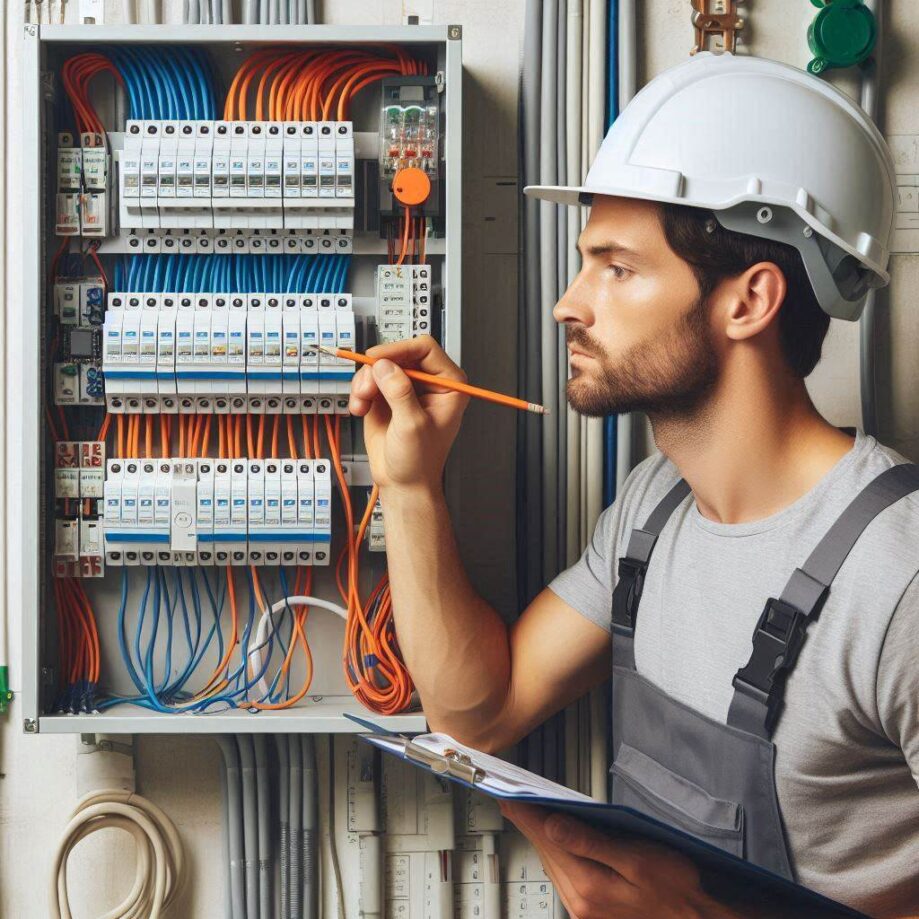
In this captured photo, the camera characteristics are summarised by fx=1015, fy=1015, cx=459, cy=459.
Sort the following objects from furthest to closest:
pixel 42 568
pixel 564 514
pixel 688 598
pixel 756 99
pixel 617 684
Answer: pixel 564 514 < pixel 42 568 < pixel 617 684 < pixel 688 598 < pixel 756 99

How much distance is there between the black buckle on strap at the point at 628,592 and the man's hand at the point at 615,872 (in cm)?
40

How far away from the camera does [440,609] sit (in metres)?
1.62

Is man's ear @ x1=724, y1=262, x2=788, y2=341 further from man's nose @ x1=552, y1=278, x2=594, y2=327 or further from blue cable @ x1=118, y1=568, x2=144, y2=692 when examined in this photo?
blue cable @ x1=118, y1=568, x2=144, y2=692

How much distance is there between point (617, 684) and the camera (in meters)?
1.63

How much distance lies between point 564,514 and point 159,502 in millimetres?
729

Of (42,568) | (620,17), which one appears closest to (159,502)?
(42,568)

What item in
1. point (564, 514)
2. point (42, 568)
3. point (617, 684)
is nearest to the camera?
point (617, 684)

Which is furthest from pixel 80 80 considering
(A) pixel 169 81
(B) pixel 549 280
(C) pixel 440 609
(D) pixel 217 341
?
(C) pixel 440 609

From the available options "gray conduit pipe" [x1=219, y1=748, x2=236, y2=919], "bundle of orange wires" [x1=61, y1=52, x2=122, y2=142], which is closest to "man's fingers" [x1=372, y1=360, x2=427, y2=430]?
"bundle of orange wires" [x1=61, y1=52, x2=122, y2=142]

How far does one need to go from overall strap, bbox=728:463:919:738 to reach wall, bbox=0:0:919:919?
688 millimetres

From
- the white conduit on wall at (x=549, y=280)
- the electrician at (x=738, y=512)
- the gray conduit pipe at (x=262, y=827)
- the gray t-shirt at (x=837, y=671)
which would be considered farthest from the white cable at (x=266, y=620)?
the gray t-shirt at (x=837, y=671)

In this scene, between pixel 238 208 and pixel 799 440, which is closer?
pixel 799 440

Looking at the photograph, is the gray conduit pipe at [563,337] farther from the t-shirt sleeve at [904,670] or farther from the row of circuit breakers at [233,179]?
the t-shirt sleeve at [904,670]

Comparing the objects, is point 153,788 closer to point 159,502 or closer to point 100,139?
point 159,502
